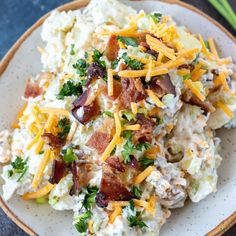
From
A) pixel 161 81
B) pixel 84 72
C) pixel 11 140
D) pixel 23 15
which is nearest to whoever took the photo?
pixel 161 81

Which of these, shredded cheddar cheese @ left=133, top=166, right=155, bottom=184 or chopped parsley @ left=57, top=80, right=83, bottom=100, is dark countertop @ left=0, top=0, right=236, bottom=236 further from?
shredded cheddar cheese @ left=133, top=166, right=155, bottom=184

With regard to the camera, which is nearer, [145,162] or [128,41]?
[145,162]

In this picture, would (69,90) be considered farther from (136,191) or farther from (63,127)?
(136,191)

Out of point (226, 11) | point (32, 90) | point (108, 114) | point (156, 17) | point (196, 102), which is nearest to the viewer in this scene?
point (108, 114)

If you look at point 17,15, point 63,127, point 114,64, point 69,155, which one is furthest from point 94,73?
point 17,15

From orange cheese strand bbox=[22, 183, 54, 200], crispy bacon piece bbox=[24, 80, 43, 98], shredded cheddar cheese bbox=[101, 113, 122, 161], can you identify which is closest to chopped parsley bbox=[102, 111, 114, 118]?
shredded cheddar cheese bbox=[101, 113, 122, 161]

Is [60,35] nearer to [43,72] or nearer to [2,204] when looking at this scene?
[43,72]

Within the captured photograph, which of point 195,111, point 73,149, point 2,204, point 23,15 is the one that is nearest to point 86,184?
point 73,149
